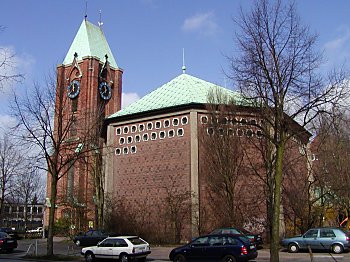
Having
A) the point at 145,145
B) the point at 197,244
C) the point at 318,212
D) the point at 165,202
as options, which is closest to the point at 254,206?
the point at 318,212

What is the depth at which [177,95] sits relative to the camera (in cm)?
3894

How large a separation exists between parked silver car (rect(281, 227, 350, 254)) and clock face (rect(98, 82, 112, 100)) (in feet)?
153

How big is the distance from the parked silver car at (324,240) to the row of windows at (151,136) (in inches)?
576

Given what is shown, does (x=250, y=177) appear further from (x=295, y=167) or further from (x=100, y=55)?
(x=100, y=55)

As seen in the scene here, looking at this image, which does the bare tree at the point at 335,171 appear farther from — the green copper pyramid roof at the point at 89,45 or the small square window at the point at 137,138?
the green copper pyramid roof at the point at 89,45

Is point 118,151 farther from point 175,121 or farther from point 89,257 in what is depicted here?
point 89,257

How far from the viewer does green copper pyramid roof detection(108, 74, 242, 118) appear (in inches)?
1452

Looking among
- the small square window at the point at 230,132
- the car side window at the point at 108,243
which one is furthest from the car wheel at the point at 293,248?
the car side window at the point at 108,243

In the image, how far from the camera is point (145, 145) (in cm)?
3797

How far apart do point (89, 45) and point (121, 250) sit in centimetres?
5072

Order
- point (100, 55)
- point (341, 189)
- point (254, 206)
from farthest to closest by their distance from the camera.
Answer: point (100, 55) < point (254, 206) < point (341, 189)

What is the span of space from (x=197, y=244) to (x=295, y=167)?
19.8 metres

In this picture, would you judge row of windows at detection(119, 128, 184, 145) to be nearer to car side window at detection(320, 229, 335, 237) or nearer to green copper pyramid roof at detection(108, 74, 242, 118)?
green copper pyramid roof at detection(108, 74, 242, 118)

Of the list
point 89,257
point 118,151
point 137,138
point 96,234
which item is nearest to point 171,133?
point 137,138
